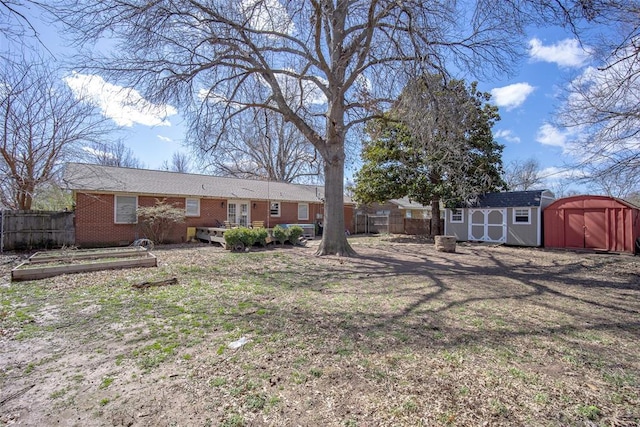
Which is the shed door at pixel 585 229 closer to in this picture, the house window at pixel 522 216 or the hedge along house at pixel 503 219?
the hedge along house at pixel 503 219

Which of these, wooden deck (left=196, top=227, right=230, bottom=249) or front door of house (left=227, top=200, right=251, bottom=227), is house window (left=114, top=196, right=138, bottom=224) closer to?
wooden deck (left=196, top=227, right=230, bottom=249)

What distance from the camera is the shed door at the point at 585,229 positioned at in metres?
13.8

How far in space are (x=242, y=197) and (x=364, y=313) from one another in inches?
534

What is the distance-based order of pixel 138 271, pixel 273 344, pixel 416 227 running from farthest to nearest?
pixel 416 227
pixel 138 271
pixel 273 344

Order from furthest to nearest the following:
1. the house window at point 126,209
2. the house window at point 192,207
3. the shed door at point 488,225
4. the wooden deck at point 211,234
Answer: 1. the shed door at point 488,225
2. the house window at point 192,207
3. the house window at point 126,209
4. the wooden deck at point 211,234

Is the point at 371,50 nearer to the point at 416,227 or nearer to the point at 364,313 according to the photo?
the point at 364,313

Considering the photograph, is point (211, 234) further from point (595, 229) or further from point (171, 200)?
point (595, 229)

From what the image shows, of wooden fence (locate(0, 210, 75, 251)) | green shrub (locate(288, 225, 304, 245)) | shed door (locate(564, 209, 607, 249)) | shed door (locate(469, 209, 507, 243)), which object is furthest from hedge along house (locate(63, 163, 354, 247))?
shed door (locate(564, 209, 607, 249))

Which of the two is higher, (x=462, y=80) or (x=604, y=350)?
(x=462, y=80)

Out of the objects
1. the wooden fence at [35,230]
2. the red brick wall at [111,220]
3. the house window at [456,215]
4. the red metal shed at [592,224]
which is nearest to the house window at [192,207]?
the red brick wall at [111,220]

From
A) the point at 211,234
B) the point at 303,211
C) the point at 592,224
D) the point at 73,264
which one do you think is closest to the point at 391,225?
the point at 303,211

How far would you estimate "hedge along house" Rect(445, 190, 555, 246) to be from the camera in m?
15.7

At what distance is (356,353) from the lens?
11.3 feet

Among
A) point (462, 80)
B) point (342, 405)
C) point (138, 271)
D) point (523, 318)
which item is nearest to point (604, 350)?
point (523, 318)
